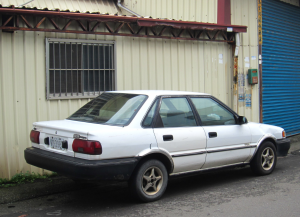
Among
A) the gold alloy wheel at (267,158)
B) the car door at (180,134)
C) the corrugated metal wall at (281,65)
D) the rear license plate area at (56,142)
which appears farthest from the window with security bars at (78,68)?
the corrugated metal wall at (281,65)

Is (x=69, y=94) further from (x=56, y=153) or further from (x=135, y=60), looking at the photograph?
(x=56, y=153)

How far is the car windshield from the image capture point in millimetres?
5340

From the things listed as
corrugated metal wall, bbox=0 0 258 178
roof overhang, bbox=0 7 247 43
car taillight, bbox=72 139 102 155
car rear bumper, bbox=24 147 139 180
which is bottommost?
car rear bumper, bbox=24 147 139 180

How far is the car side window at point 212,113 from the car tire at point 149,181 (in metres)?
1.12

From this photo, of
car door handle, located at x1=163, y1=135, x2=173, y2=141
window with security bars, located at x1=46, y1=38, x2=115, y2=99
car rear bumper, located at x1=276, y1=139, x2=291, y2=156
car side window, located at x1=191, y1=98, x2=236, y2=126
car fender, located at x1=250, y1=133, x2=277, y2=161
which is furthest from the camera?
window with security bars, located at x1=46, y1=38, x2=115, y2=99

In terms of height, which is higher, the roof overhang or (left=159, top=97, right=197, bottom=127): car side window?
the roof overhang

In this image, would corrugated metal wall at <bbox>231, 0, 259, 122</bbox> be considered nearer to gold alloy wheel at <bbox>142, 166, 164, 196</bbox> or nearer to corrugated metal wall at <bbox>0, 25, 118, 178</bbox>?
corrugated metal wall at <bbox>0, 25, 118, 178</bbox>

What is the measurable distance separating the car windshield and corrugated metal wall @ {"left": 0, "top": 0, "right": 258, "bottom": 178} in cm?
155

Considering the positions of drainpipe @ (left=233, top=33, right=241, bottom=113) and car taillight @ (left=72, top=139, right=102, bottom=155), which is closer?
car taillight @ (left=72, top=139, right=102, bottom=155)

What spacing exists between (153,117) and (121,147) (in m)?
0.76

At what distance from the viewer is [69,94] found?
761 cm

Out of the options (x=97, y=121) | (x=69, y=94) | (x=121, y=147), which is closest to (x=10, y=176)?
(x=69, y=94)

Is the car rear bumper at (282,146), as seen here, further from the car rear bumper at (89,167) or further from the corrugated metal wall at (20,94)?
the corrugated metal wall at (20,94)

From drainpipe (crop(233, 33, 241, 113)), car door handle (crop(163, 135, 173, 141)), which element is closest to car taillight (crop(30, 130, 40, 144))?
car door handle (crop(163, 135, 173, 141))
